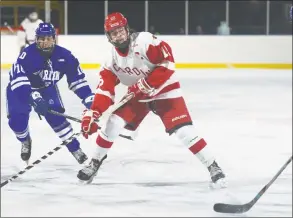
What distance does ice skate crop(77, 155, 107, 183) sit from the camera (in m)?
1.12

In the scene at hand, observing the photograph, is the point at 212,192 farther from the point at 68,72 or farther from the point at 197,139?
the point at 68,72

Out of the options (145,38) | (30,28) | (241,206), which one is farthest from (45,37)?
(241,206)

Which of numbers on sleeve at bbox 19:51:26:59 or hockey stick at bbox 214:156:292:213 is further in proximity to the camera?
hockey stick at bbox 214:156:292:213

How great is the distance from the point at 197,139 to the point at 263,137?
555cm

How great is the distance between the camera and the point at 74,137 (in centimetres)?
112

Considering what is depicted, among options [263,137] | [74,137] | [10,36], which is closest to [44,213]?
[74,137]

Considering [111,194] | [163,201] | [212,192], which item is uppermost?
[212,192]

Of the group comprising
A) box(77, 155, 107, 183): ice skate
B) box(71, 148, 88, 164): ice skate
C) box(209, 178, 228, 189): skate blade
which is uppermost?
box(71, 148, 88, 164): ice skate

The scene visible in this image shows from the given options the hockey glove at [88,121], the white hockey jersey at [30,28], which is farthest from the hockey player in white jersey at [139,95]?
the white hockey jersey at [30,28]

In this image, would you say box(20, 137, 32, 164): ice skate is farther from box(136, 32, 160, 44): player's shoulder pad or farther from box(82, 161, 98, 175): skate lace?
box(136, 32, 160, 44): player's shoulder pad

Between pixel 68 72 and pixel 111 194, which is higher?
pixel 68 72

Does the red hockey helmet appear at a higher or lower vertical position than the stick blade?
higher

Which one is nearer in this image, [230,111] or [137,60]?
[137,60]

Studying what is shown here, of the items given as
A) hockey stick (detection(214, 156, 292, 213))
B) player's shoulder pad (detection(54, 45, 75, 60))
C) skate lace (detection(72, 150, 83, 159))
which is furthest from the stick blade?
player's shoulder pad (detection(54, 45, 75, 60))
